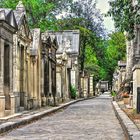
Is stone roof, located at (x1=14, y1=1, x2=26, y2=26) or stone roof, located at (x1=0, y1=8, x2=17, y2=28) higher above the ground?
stone roof, located at (x1=14, y1=1, x2=26, y2=26)

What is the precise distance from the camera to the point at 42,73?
29281 mm

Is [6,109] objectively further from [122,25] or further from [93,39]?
[93,39]

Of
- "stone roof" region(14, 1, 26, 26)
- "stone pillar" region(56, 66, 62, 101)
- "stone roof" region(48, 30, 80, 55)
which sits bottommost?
"stone pillar" region(56, 66, 62, 101)

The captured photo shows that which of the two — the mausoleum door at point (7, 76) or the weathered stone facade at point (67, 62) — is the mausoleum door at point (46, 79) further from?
the mausoleum door at point (7, 76)

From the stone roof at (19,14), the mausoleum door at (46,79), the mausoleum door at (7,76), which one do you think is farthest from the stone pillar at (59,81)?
the mausoleum door at (7,76)

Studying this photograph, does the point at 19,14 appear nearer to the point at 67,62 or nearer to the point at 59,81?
the point at 59,81

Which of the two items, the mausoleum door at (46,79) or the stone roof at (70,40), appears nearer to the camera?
the mausoleum door at (46,79)

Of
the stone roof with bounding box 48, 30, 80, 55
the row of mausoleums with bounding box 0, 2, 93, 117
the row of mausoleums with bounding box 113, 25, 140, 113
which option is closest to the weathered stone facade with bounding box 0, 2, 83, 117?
the row of mausoleums with bounding box 0, 2, 93, 117

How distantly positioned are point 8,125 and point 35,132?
98 centimetres

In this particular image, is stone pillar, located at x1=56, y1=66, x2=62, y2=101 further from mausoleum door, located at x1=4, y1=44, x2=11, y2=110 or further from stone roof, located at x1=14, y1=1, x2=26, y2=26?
mausoleum door, located at x1=4, y1=44, x2=11, y2=110

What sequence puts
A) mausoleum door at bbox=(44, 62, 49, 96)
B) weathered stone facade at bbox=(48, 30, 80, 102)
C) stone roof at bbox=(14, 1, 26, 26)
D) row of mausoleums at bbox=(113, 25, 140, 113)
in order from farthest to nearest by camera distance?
1. weathered stone facade at bbox=(48, 30, 80, 102)
2. mausoleum door at bbox=(44, 62, 49, 96)
3. stone roof at bbox=(14, 1, 26, 26)
4. row of mausoleums at bbox=(113, 25, 140, 113)

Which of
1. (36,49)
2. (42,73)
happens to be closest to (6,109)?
(36,49)

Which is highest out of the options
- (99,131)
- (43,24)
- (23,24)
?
(43,24)

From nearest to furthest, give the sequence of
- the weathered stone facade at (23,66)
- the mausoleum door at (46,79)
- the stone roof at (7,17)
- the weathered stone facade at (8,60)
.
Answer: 1. the stone roof at (7,17)
2. the weathered stone facade at (8,60)
3. the weathered stone facade at (23,66)
4. the mausoleum door at (46,79)
